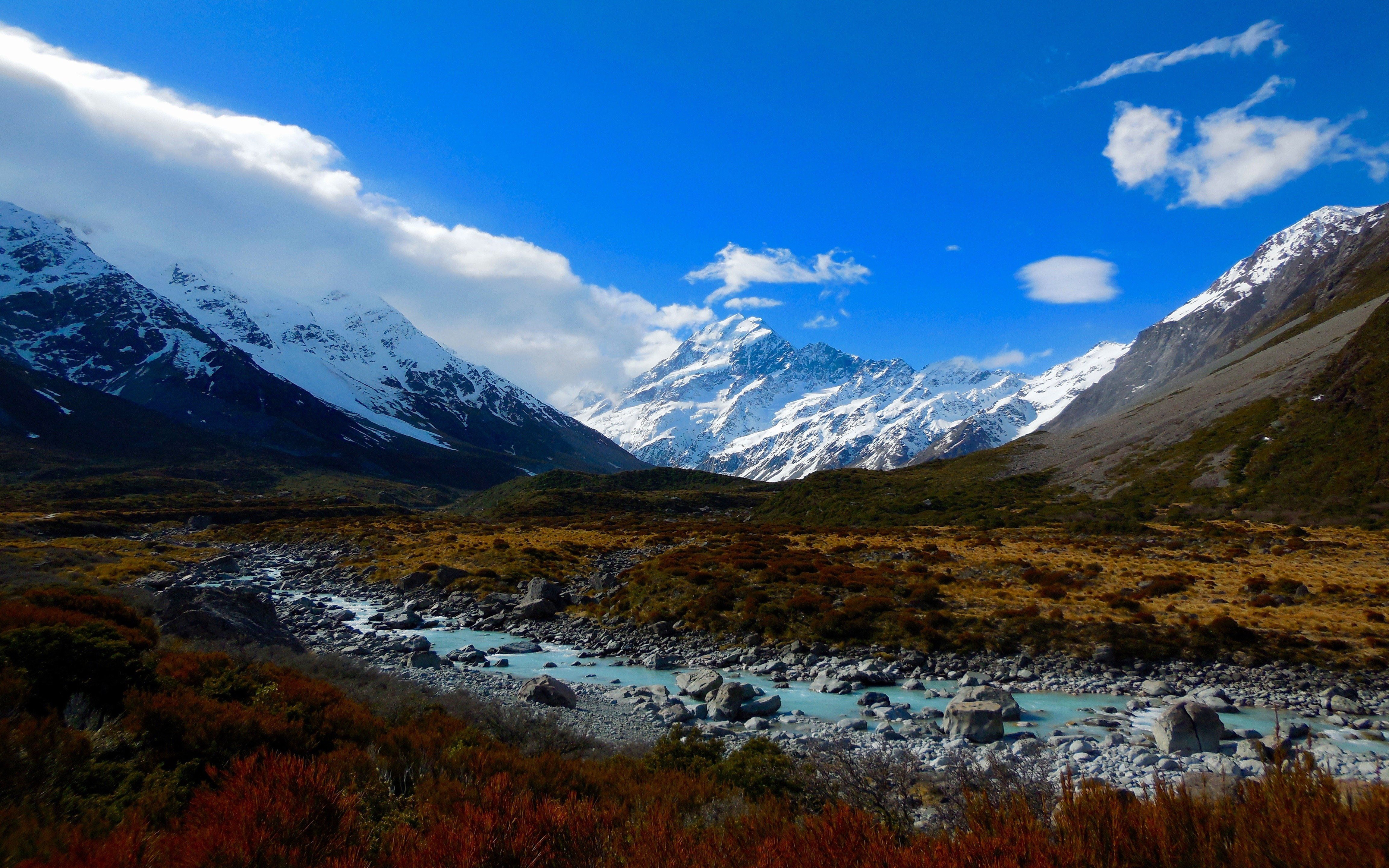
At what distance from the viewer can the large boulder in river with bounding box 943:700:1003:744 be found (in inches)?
484

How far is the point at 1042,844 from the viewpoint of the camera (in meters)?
4.32

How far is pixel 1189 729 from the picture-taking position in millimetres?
11367

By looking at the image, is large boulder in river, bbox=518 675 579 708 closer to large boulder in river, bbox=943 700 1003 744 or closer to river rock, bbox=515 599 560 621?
large boulder in river, bbox=943 700 1003 744

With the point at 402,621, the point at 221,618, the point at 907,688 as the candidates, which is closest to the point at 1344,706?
the point at 907,688

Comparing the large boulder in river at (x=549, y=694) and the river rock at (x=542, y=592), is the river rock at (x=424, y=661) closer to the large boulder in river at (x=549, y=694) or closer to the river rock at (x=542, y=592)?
the large boulder in river at (x=549, y=694)

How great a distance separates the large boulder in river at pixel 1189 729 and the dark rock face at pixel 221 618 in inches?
776

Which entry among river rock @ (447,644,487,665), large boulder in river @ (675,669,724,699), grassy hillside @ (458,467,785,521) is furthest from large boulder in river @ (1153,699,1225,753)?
grassy hillside @ (458,467,785,521)

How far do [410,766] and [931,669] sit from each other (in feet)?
50.1

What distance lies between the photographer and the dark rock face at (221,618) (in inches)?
575

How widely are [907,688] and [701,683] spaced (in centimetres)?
574

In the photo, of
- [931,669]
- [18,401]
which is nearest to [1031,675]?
[931,669]

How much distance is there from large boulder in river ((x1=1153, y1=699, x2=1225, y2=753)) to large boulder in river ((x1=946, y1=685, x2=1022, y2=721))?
253cm

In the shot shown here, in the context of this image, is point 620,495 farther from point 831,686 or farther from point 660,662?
point 831,686

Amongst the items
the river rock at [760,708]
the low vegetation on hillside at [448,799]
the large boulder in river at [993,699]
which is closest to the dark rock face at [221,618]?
the low vegetation on hillside at [448,799]
